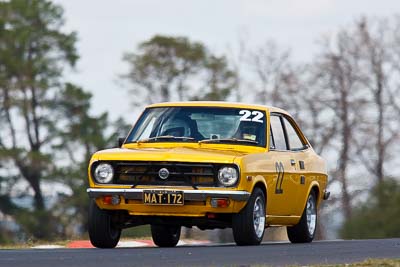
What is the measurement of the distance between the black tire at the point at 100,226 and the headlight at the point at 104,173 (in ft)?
0.87

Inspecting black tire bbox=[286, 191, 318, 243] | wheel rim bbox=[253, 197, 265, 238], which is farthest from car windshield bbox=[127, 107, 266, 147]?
black tire bbox=[286, 191, 318, 243]

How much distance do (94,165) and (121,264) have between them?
11.1 feet

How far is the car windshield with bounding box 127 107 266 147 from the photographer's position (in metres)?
16.4

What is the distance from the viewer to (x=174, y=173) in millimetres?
15188

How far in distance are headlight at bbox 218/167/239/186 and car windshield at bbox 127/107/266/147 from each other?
1.00m

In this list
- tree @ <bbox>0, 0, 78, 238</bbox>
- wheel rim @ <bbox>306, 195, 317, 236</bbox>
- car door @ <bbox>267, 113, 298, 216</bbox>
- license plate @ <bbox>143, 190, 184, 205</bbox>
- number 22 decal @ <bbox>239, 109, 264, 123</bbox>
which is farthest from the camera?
tree @ <bbox>0, 0, 78, 238</bbox>

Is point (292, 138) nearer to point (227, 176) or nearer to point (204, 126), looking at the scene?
point (204, 126)

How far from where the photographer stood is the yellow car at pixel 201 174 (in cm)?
1520

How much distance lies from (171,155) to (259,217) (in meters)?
1.31

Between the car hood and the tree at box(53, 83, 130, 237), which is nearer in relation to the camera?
the car hood

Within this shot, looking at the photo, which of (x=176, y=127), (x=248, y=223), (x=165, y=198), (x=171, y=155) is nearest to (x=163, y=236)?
(x=176, y=127)

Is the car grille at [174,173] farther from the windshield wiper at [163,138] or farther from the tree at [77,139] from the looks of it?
the tree at [77,139]

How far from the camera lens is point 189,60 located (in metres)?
64.6

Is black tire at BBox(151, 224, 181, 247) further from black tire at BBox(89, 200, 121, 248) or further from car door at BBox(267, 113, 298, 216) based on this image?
black tire at BBox(89, 200, 121, 248)
